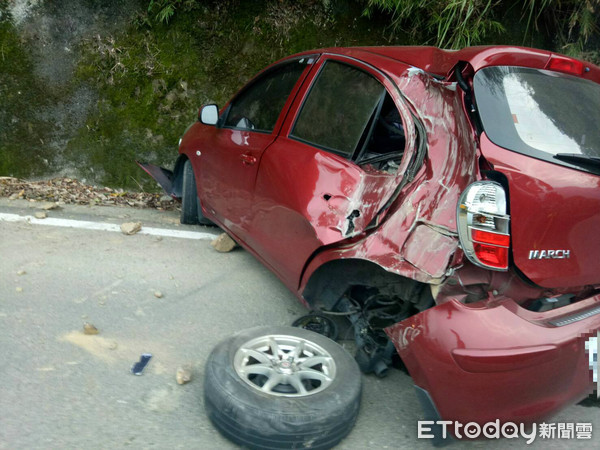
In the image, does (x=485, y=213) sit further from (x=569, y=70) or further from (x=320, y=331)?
(x=320, y=331)

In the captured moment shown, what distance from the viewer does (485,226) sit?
2252mm

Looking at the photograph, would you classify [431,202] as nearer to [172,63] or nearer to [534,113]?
[534,113]

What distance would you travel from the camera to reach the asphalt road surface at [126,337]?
245cm

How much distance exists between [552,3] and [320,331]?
17.7 feet

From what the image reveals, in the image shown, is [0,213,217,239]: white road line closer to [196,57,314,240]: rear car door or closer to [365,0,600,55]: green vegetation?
[196,57,314,240]: rear car door

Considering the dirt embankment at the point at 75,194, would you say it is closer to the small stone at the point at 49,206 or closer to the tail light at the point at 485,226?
the small stone at the point at 49,206

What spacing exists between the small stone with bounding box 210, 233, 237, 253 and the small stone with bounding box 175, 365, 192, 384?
6.25 ft

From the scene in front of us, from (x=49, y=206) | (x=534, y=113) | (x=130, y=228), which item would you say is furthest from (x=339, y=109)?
(x=49, y=206)

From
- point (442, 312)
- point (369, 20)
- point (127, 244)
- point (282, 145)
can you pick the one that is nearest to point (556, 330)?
point (442, 312)

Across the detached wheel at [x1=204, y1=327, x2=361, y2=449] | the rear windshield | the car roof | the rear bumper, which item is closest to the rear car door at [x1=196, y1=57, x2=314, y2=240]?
the car roof

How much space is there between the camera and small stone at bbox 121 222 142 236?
491 centimetres

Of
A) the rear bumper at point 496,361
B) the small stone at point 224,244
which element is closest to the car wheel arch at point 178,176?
the small stone at point 224,244

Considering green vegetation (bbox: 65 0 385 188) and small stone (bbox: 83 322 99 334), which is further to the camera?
green vegetation (bbox: 65 0 385 188)

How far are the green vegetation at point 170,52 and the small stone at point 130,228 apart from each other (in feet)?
5.54
